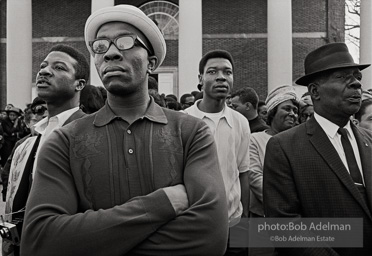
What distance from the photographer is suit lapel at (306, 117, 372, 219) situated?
2.94m

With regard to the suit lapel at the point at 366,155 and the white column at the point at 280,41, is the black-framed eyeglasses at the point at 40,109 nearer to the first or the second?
the suit lapel at the point at 366,155

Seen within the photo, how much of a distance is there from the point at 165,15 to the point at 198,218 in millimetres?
22407

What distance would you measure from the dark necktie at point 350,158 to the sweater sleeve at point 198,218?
45.3 inches

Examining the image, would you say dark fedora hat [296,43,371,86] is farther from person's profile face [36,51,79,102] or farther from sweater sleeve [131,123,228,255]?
person's profile face [36,51,79,102]

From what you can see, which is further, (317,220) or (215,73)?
(215,73)

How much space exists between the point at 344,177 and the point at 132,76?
1.45 m

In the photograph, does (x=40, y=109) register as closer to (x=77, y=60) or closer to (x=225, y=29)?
(x=77, y=60)

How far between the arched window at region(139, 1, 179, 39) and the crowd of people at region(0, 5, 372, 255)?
805 inches

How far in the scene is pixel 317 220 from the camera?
299cm

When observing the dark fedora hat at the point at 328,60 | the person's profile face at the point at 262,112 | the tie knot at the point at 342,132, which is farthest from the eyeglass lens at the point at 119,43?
the person's profile face at the point at 262,112

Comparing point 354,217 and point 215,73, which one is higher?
point 215,73

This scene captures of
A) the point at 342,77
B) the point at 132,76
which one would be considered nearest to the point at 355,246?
the point at 342,77

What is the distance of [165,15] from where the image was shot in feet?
77.9

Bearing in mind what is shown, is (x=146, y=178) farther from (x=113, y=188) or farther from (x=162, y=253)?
(x=162, y=253)
